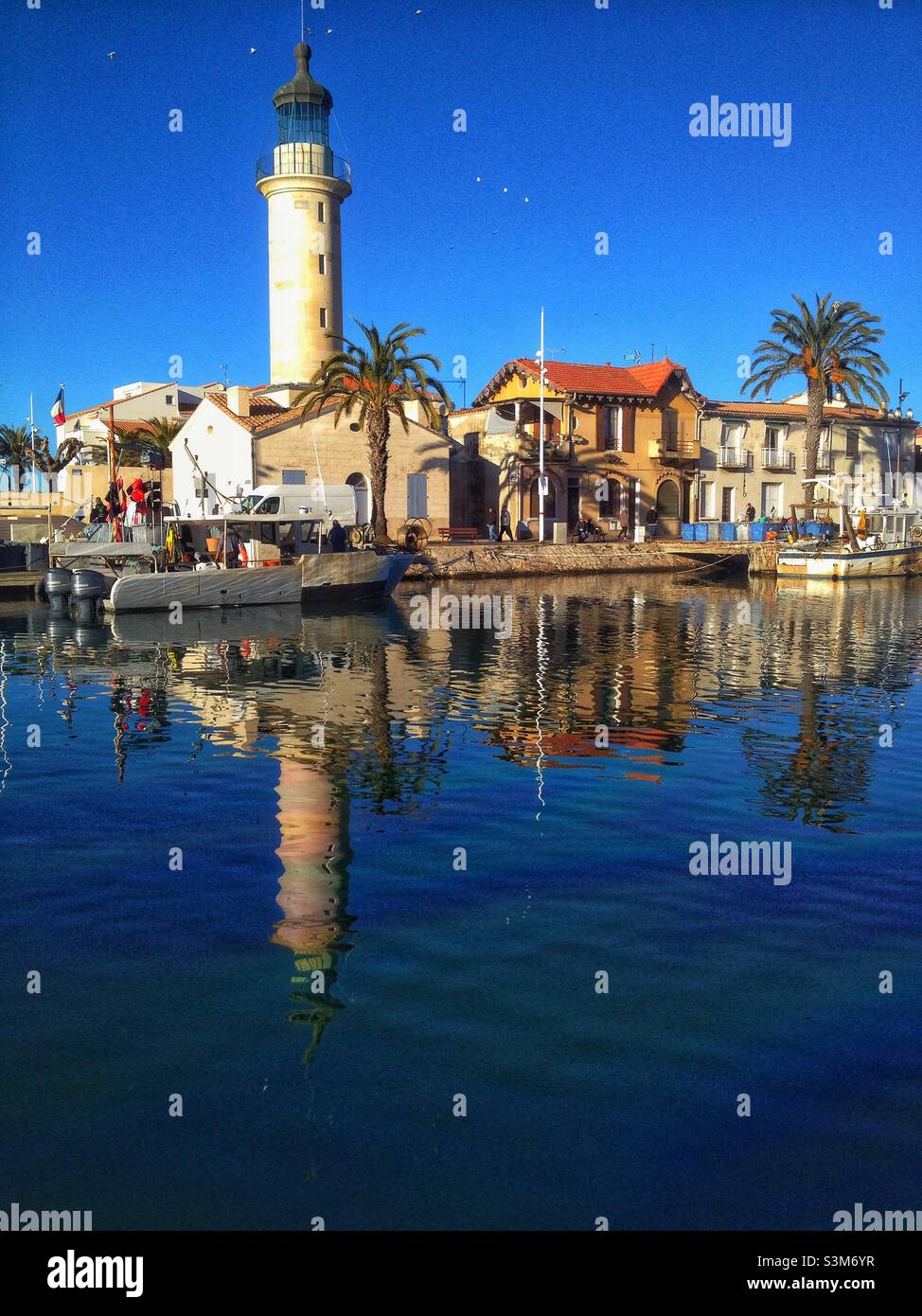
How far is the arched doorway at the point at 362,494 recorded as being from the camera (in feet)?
149

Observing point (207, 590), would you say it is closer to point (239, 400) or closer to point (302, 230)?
point (239, 400)

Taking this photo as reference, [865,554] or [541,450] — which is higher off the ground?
[541,450]

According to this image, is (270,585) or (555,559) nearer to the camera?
(270,585)

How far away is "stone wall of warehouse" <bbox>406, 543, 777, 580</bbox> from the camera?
43.0 metres

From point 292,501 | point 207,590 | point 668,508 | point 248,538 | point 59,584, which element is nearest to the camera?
point 207,590

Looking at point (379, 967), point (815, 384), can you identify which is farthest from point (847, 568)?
point (379, 967)

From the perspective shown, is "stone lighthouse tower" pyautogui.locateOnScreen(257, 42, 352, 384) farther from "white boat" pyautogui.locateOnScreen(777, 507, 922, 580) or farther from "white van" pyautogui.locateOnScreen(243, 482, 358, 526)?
"white boat" pyautogui.locateOnScreen(777, 507, 922, 580)

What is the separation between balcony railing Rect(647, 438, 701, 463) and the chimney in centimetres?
2163

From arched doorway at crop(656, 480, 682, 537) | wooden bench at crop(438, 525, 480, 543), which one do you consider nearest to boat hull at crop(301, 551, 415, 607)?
wooden bench at crop(438, 525, 480, 543)

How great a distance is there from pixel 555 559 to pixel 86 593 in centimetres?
2251

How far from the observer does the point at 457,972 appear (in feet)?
20.9

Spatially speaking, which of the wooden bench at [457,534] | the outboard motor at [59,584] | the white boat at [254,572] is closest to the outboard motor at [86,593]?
the white boat at [254,572]

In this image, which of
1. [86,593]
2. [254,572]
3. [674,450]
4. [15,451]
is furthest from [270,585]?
[15,451]

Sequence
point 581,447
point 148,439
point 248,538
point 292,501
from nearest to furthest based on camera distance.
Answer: point 248,538
point 292,501
point 581,447
point 148,439
